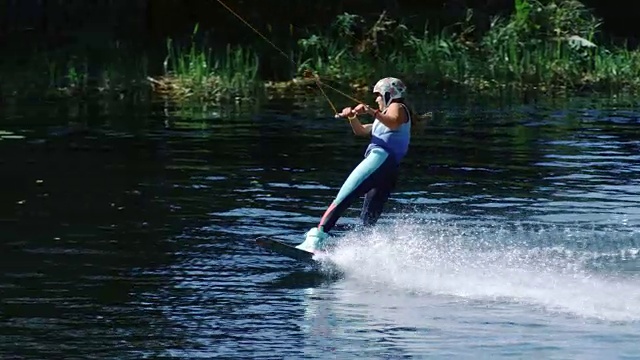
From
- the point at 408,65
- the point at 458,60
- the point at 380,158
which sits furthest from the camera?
the point at 458,60

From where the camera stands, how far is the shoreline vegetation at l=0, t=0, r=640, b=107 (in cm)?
2938

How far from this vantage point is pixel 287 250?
1352 centimetres

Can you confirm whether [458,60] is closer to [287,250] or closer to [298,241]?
[298,241]

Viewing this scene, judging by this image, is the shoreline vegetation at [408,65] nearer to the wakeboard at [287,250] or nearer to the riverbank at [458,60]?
the riverbank at [458,60]

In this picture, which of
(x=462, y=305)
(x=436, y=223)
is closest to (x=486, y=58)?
(x=436, y=223)

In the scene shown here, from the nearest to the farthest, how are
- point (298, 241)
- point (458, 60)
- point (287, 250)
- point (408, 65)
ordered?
point (287, 250), point (298, 241), point (408, 65), point (458, 60)

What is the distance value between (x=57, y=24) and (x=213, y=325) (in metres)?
28.2

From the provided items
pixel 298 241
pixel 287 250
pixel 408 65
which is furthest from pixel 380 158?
pixel 408 65

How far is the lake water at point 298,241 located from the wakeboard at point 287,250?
12 centimetres

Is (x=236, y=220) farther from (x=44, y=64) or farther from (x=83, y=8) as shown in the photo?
(x=83, y=8)

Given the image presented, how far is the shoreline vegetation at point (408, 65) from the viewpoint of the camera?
29.4m

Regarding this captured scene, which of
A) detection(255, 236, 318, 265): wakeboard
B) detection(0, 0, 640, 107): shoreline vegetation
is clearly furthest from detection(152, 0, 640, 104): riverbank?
detection(255, 236, 318, 265): wakeboard

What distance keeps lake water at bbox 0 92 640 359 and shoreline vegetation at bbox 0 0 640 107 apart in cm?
486

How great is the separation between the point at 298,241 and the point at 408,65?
1688 centimetres
